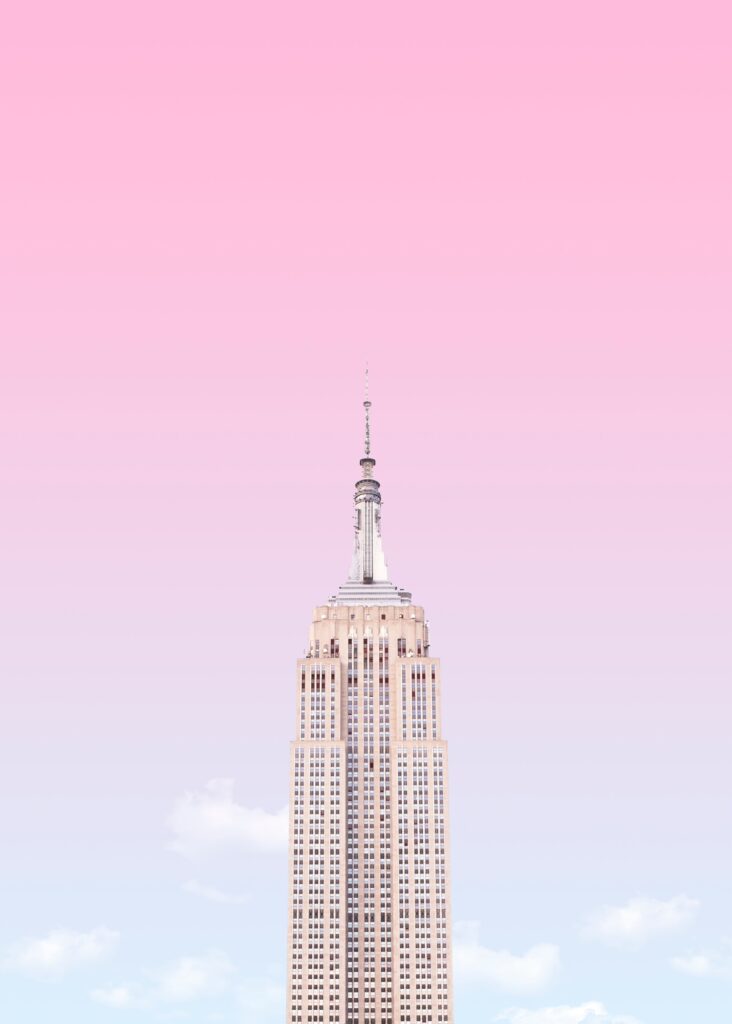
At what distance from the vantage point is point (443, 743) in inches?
7741

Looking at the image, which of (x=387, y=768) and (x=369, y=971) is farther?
(x=387, y=768)

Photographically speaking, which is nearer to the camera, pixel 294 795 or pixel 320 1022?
pixel 320 1022

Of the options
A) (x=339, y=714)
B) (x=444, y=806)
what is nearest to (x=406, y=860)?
(x=444, y=806)

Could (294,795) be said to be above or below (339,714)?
below

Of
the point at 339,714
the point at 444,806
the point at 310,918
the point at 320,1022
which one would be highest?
the point at 339,714

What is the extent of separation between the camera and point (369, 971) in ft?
597

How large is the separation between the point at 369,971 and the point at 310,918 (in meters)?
11.6

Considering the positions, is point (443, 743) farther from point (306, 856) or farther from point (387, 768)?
point (306, 856)

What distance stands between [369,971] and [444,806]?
26852 mm
